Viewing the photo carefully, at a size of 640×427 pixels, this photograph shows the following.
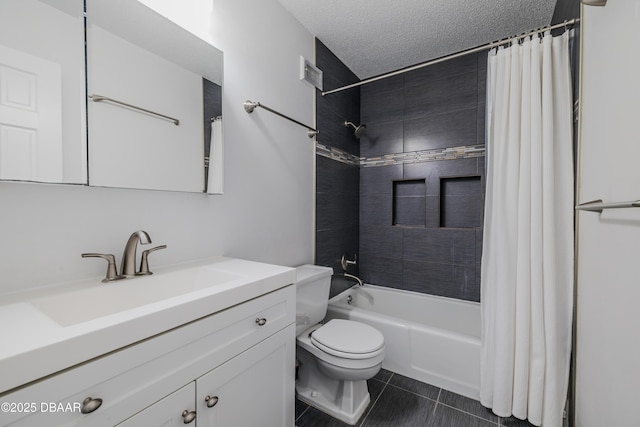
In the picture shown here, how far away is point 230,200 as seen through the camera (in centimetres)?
148

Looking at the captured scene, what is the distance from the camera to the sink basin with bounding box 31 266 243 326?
810 mm

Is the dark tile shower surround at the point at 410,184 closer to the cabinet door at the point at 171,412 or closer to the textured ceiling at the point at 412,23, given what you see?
the textured ceiling at the point at 412,23

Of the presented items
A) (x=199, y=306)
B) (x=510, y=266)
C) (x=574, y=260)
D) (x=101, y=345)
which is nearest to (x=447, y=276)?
(x=510, y=266)

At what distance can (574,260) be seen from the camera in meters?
1.34

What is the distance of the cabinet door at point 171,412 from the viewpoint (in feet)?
2.20

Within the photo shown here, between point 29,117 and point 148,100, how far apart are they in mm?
404

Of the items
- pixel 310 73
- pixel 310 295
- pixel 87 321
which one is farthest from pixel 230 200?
pixel 310 73

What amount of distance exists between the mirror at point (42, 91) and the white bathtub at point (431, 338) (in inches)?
71.0

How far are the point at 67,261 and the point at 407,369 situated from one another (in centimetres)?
197

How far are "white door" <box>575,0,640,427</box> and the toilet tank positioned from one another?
1.25 m

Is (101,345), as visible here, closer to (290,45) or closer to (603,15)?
(603,15)

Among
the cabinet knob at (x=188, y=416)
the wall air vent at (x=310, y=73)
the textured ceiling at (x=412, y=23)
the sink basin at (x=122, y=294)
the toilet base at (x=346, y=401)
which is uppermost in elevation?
the textured ceiling at (x=412, y=23)

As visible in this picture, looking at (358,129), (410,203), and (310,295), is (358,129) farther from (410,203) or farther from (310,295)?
(310,295)

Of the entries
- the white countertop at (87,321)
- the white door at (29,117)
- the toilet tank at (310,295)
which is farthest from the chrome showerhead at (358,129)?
the white door at (29,117)
